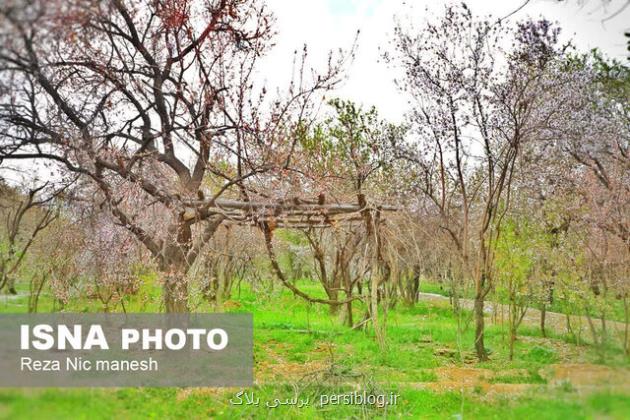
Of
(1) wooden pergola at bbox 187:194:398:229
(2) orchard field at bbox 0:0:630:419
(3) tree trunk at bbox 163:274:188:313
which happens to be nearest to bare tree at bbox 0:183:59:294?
(2) orchard field at bbox 0:0:630:419

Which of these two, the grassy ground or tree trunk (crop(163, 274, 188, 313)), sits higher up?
tree trunk (crop(163, 274, 188, 313))

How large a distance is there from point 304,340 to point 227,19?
Result: 5401 mm

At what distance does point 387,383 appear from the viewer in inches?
213

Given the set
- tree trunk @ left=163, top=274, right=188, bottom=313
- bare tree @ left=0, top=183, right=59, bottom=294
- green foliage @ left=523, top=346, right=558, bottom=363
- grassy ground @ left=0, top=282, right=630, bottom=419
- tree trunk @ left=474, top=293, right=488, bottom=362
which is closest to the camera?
grassy ground @ left=0, top=282, right=630, bottom=419

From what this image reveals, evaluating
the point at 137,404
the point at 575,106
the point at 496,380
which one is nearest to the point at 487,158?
the point at 575,106

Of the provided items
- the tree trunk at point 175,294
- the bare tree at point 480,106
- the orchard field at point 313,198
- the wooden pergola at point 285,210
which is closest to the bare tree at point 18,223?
the orchard field at point 313,198

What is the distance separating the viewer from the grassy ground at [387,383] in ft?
8.87

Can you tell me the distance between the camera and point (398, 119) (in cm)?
930

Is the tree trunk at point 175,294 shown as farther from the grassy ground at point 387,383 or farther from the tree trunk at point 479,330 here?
the tree trunk at point 479,330

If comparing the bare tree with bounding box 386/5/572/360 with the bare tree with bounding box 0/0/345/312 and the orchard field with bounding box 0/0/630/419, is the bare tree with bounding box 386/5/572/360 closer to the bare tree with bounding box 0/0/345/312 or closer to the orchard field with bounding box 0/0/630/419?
the orchard field with bounding box 0/0/630/419

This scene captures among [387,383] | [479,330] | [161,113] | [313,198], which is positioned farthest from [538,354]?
[161,113]

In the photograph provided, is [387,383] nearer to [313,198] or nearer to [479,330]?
[313,198]

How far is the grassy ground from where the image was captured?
2705mm

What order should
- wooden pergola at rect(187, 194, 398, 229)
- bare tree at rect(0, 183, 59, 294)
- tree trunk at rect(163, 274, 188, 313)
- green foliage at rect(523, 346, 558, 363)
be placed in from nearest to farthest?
bare tree at rect(0, 183, 59, 294) → wooden pergola at rect(187, 194, 398, 229) → tree trunk at rect(163, 274, 188, 313) → green foliage at rect(523, 346, 558, 363)
